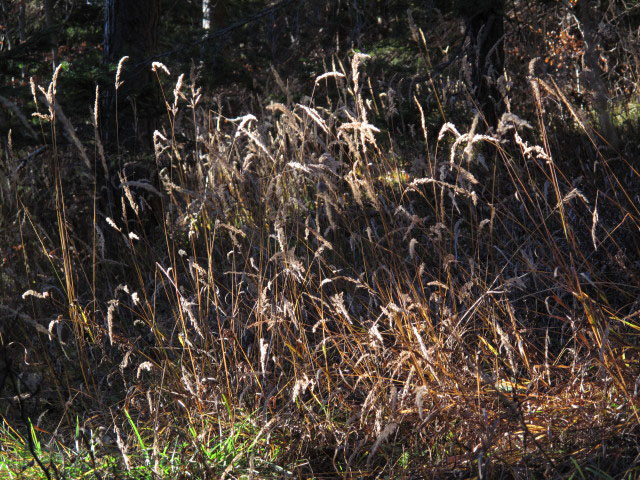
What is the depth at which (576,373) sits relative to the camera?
7.93 feet

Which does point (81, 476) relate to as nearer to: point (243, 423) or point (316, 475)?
point (243, 423)

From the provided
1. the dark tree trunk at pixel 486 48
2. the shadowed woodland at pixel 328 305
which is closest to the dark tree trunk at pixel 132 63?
the shadowed woodland at pixel 328 305

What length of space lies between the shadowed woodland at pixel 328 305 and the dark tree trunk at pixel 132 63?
18mm

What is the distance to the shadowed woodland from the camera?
2.17 metres

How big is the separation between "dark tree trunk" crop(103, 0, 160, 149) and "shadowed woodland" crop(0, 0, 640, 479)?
0.7 inches

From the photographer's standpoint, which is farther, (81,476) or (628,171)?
(628,171)

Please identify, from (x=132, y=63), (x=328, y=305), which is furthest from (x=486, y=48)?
(x=328, y=305)

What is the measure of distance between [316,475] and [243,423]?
30 centimetres

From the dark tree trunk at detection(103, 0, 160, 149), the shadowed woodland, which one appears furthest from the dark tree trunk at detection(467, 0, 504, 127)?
the dark tree trunk at detection(103, 0, 160, 149)

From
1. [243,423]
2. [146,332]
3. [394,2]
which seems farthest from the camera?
[394,2]

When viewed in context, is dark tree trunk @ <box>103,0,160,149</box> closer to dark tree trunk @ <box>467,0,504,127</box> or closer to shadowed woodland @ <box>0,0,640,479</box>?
shadowed woodland @ <box>0,0,640,479</box>

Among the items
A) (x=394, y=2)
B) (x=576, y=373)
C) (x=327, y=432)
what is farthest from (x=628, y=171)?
(x=394, y=2)

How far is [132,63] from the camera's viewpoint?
5.09 metres

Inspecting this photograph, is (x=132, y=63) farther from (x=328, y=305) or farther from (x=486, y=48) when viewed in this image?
(x=328, y=305)
